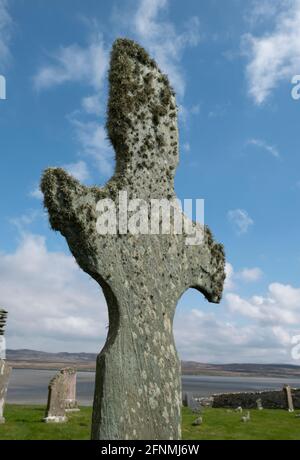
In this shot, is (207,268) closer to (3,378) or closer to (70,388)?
(3,378)

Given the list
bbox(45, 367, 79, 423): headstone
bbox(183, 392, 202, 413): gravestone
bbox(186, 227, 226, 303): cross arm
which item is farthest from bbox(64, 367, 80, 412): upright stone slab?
bbox(186, 227, 226, 303): cross arm

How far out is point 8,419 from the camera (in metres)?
18.0

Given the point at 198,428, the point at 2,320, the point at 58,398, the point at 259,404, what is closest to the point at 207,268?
the point at 2,320

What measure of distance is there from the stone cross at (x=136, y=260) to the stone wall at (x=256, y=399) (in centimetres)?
2515

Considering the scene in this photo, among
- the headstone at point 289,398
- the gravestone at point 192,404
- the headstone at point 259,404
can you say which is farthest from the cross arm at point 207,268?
the headstone at point 259,404

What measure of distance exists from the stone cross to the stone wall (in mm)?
25152

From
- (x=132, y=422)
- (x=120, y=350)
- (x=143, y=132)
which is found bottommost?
(x=132, y=422)

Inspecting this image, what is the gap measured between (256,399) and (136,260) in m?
29.6

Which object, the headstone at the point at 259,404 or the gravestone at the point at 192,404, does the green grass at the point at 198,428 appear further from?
the headstone at the point at 259,404

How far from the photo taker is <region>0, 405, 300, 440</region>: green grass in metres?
14.6

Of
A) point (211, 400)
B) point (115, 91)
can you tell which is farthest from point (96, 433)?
point (211, 400)

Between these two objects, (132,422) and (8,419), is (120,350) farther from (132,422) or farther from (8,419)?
(8,419)

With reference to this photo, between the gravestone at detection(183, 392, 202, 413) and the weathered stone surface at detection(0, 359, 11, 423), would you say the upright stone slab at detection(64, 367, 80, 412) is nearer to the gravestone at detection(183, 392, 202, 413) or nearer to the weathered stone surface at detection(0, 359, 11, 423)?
the weathered stone surface at detection(0, 359, 11, 423)
